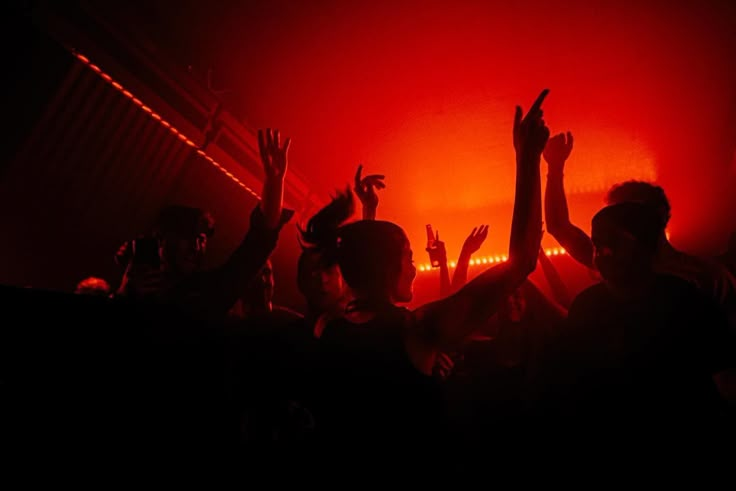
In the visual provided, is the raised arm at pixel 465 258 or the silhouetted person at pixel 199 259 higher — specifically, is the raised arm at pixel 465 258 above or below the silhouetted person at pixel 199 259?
above

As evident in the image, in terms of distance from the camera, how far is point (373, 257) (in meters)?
1.62

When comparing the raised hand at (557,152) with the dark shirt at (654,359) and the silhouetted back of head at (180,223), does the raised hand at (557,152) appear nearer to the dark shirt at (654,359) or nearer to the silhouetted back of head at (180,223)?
the dark shirt at (654,359)

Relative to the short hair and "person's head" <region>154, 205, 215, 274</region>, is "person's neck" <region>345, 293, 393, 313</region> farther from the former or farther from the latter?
the short hair

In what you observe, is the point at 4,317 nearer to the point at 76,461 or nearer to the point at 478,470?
the point at 76,461

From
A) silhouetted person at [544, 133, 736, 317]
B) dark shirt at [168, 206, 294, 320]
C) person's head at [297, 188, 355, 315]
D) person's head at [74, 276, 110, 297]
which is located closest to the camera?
dark shirt at [168, 206, 294, 320]

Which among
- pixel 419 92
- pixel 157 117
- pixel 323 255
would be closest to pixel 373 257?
pixel 323 255

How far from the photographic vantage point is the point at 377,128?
3.74m

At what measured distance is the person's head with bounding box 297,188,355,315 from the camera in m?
1.91

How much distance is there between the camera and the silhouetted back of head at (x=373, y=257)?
1.60 metres

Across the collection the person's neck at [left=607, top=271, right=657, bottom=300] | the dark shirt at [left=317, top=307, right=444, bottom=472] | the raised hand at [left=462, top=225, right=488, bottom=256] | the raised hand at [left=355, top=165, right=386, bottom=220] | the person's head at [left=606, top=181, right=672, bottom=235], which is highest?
the person's head at [left=606, top=181, right=672, bottom=235]

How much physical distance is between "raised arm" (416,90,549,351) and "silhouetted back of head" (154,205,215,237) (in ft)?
5.09

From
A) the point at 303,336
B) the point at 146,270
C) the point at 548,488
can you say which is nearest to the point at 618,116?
the point at 548,488

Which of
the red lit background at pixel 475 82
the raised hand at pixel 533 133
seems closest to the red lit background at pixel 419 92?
the red lit background at pixel 475 82

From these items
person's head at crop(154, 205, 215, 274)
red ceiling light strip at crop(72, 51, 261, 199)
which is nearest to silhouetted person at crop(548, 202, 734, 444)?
person's head at crop(154, 205, 215, 274)
